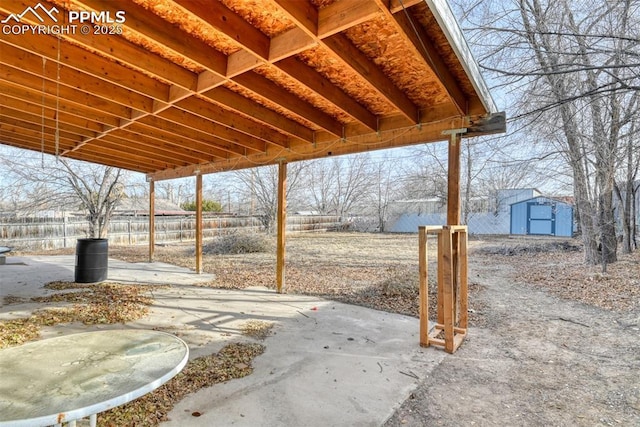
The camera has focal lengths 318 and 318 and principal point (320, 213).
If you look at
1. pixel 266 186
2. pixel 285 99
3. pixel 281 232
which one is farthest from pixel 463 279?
pixel 266 186

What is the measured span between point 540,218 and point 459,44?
59.2 feet

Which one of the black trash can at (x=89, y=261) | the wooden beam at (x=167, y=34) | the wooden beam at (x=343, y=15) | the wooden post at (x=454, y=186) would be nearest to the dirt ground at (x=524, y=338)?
the wooden post at (x=454, y=186)

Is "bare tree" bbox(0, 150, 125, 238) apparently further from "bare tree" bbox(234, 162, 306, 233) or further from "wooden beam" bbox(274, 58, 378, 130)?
"wooden beam" bbox(274, 58, 378, 130)

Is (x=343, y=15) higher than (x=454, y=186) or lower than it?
higher

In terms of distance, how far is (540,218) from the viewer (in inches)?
663

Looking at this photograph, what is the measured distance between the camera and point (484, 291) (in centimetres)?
539

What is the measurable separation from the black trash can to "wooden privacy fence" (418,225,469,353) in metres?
5.52

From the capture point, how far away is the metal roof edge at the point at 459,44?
1.97 meters

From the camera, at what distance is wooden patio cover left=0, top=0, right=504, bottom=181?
7.11ft

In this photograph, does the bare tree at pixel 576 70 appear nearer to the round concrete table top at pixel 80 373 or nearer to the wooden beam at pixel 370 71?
the wooden beam at pixel 370 71

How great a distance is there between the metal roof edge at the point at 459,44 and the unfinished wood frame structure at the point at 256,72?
10 mm

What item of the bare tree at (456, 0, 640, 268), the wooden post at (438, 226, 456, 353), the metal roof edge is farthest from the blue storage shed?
the wooden post at (438, 226, 456, 353)

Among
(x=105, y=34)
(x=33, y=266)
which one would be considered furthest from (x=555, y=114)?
(x=33, y=266)

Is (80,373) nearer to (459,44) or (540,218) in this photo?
(459,44)
